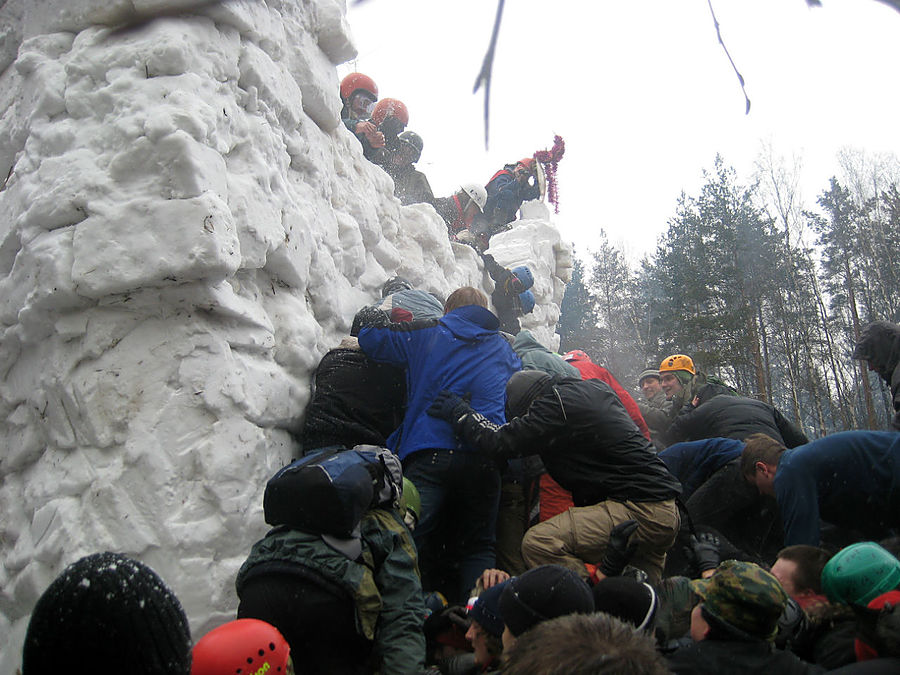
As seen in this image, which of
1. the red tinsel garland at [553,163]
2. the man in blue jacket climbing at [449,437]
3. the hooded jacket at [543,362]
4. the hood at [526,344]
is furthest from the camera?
the red tinsel garland at [553,163]

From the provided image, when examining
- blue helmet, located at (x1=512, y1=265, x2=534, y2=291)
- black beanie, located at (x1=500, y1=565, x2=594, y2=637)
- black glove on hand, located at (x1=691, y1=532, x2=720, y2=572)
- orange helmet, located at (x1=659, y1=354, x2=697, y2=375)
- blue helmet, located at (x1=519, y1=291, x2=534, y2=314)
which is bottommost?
black glove on hand, located at (x1=691, y1=532, x2=720, y2=572)

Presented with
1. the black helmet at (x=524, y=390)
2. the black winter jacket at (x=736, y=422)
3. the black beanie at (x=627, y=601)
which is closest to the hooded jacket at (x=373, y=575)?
the black beanie at (x=627, y=601)

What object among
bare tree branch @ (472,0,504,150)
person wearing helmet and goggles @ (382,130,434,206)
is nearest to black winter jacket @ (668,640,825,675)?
bare tree branch @ (472,0,504,150)

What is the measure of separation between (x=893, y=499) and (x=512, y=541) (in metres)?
1.79

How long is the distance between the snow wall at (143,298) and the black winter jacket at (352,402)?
10 centimetres

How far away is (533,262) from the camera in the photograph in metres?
8.20

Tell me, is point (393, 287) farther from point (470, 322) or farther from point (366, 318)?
point (470, 322)

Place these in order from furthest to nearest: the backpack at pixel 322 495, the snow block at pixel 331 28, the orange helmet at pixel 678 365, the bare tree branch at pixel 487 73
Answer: the orange helmet at pixel 678 365, the snow block at pixel 331 28, the backpack at pixel 322 495, the bare tree branch at pixel 487 73

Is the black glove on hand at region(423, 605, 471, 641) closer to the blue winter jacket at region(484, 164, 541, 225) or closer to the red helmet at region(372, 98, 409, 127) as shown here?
the red helmet at region(372, 98, 409, 127)

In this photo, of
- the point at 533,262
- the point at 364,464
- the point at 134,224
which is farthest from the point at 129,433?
the point at 533,262

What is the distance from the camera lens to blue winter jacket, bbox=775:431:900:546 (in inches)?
106

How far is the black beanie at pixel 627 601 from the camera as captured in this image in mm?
2035

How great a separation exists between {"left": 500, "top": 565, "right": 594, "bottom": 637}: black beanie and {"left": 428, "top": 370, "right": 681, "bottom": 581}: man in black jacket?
77 cm

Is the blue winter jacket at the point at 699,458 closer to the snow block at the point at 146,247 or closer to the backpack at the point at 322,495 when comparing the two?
the backpack at the point at 322,495
